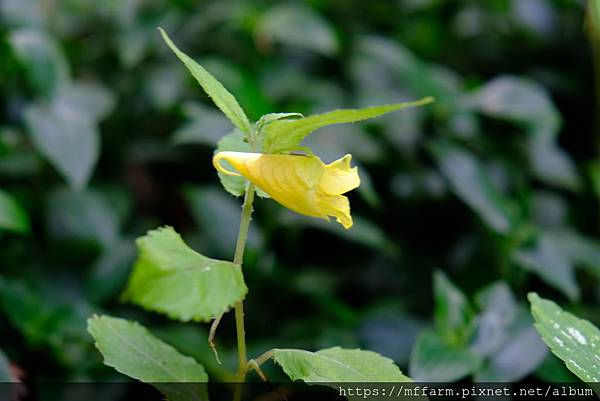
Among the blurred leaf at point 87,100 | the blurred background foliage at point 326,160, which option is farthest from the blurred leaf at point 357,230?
the blurred leaf at point 87,100

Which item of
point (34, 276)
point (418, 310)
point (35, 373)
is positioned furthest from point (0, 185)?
point (418, 310)

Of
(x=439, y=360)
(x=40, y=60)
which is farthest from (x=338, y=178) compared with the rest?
(x=40, y=60)

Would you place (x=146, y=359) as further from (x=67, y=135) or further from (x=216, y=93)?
(x=67, y=135)

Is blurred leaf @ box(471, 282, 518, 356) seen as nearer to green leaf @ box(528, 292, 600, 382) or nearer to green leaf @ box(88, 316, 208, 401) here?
green leaf @ box(528, 292, 600, 382)

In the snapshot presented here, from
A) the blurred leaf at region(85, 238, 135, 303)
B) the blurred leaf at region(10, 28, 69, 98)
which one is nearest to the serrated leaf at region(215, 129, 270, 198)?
the blurred leaf at region(85, 238, 135, 303)

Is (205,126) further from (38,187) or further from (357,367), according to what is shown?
(357,367)

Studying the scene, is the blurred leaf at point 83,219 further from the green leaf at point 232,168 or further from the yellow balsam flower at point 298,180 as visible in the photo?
the yellow balsam flower at point 298,180
